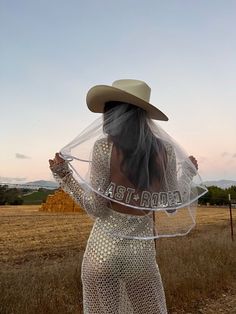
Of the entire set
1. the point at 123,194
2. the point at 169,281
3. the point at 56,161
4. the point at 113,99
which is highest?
the point at 113,99

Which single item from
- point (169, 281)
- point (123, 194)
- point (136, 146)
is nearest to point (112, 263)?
point (123, 194)

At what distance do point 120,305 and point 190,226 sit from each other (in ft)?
2.33

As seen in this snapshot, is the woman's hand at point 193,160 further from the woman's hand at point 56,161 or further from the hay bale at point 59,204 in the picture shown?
the hay bale at point 59,204

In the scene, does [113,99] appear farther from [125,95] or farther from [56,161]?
[56,161]

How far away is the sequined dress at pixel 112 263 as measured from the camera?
83.3 inches

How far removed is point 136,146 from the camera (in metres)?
2.25

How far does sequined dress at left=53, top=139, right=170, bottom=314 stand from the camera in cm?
212

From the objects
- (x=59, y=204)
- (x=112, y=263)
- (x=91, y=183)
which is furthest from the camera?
(x=59, y=204)

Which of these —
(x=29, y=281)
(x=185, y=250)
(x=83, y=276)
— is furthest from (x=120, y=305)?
(x=185, y=250)

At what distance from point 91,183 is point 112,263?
399 mm

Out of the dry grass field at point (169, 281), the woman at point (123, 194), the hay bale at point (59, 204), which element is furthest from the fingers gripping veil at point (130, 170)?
the hay bale at point (59, 204)

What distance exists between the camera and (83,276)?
2152mm

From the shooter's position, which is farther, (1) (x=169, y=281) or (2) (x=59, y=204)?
(2) (x=59, y=204)

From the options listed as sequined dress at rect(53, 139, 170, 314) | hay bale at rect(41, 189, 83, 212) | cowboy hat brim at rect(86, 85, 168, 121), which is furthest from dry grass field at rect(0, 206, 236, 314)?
hay bale at rect(41, 189, 83, 212)
